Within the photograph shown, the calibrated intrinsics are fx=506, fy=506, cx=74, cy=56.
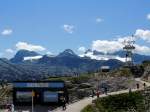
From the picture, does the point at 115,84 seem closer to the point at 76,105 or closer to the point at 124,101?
the point at 124,101

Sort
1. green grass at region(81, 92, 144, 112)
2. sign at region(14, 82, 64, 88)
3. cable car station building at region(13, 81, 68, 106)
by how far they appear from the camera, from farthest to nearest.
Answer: green grass at region(81, 92, 144, 112) < sign at region(14, 82, 64, 88) < cable car station building at region(13, 81, 68, 106)

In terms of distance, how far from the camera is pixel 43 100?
100 meters

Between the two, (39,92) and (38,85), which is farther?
(38,85)

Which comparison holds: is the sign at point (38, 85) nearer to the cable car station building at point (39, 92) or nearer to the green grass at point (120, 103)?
the cable car station building at point (39, 92)

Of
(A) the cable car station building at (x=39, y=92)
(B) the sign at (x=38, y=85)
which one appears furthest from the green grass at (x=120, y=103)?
(B) the sign at (x=38, y=85)

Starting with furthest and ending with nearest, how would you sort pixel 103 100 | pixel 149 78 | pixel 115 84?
pixel 149 78, pixel 115 84, pixel 103 100

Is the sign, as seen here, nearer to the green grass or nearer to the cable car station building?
the cable car station building

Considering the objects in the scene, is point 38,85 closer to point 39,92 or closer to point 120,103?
point 39,92

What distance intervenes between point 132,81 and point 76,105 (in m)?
43.2

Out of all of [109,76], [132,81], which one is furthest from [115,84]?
[109,76]

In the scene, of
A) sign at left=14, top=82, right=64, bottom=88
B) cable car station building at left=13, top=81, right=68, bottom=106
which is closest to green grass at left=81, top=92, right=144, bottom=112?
cable car station building at left=13, top=81, right=68, bottom=106

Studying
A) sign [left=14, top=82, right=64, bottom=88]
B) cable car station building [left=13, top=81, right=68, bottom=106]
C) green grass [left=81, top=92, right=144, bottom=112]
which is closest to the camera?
cable car station building [left=13, top=81, right=68, bottom=106]

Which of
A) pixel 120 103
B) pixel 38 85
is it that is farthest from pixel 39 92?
pixel 120 103

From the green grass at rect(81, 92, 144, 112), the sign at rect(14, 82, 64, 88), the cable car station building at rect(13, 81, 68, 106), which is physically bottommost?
the green grass at rect(81, 92, 144, 112)
